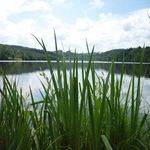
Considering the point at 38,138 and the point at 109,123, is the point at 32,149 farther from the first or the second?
the point at 109,123

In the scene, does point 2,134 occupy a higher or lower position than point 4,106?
lower

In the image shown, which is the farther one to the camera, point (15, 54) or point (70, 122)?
point (15, 54)

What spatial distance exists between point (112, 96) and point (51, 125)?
0.45 meters

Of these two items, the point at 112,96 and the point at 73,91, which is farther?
the point at 112,96

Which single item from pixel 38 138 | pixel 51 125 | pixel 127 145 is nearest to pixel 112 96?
pixel 127 145

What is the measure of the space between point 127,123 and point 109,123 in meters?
0.25

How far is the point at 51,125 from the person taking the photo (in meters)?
1.68

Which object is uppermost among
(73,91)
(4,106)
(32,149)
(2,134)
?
(73,91)

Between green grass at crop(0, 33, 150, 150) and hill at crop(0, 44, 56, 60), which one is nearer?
green grass at crop(0, 33, 150, 150)

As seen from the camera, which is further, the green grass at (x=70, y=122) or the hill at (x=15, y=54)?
the hill at (x=15, y=54)

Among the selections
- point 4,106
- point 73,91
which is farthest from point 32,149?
point 73,91

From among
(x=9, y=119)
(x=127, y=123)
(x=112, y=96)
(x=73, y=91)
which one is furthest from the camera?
(x=127, y=123)

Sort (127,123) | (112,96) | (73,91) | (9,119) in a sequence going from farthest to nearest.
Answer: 1. (127,123)
2. (112,96)
3. (9,119)
4. (73,91)

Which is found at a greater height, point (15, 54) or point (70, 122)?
point (15, 54)
